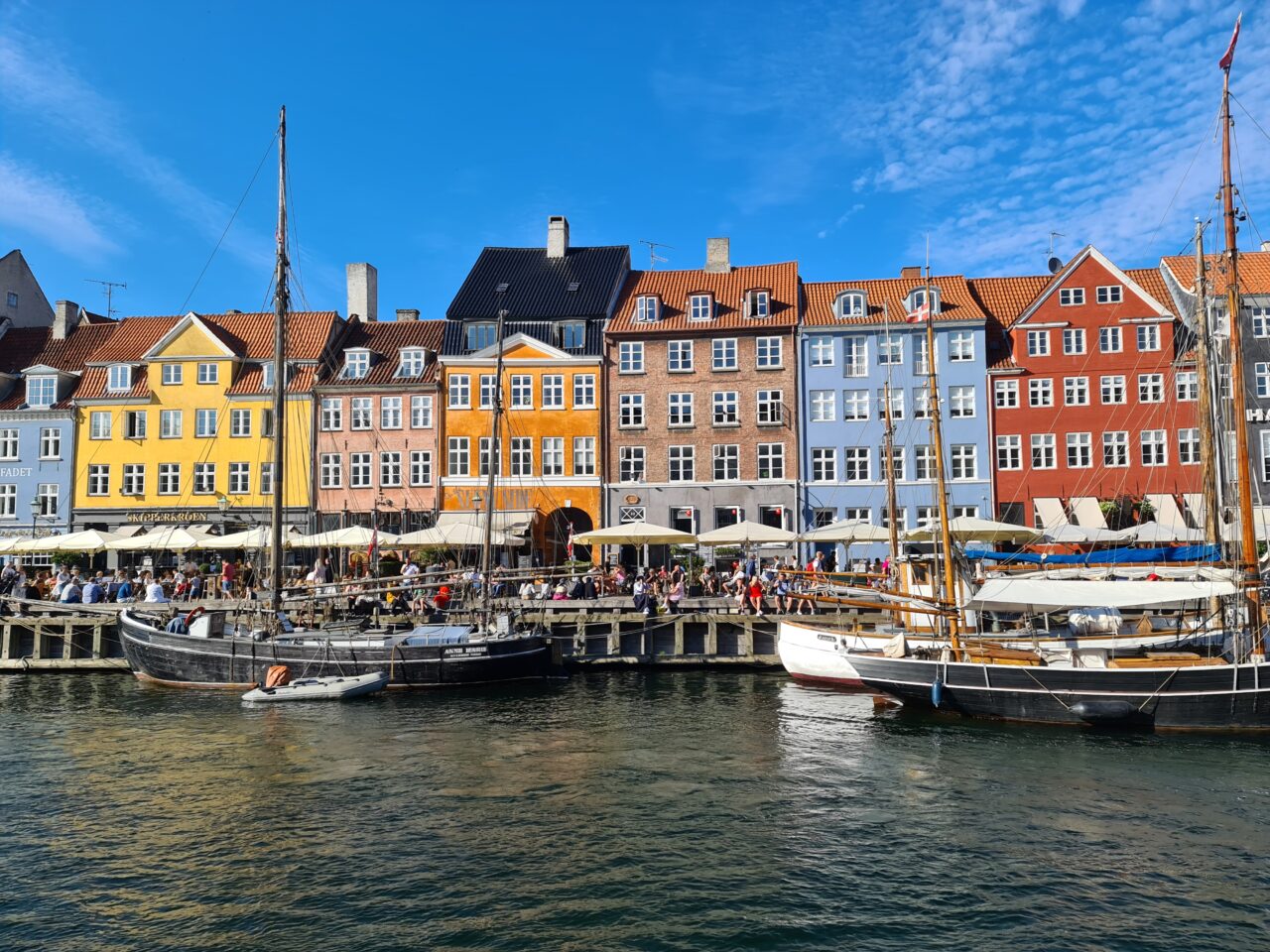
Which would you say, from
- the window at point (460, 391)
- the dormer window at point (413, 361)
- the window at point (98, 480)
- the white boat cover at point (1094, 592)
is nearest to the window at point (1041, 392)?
the white boat cover at point (1094, 592)

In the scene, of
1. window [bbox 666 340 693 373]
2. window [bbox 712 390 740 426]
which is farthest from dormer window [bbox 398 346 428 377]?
window [bbox 712 390 740 426]

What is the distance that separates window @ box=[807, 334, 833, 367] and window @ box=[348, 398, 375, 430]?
22.1 m

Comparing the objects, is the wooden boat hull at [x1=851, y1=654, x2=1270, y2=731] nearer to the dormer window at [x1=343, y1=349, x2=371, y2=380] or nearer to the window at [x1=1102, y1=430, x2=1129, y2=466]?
the window at [x1=1102, y1=430, x2=1129, y2=466]

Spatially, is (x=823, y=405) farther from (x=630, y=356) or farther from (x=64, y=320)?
(x=64, y=320)

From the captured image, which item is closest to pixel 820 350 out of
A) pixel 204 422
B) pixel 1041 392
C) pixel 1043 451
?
pixel 1041 392

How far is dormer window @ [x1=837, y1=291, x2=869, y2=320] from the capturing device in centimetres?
4966

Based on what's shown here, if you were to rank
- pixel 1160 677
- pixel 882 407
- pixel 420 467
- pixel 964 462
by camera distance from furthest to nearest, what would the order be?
pixel 420 467
pixel 882 407
pixel 964 462
pixel 1160 677

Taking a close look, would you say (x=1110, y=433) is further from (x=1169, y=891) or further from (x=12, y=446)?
(x=12, y=446)

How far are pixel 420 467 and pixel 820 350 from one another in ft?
67.9

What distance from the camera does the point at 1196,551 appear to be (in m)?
27.0

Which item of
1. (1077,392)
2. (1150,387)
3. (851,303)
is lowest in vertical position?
(1077,392)

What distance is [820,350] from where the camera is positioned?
49.7m

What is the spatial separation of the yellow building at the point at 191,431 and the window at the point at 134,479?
5 centimetres

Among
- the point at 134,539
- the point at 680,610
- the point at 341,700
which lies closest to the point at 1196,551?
the point at 680,610
